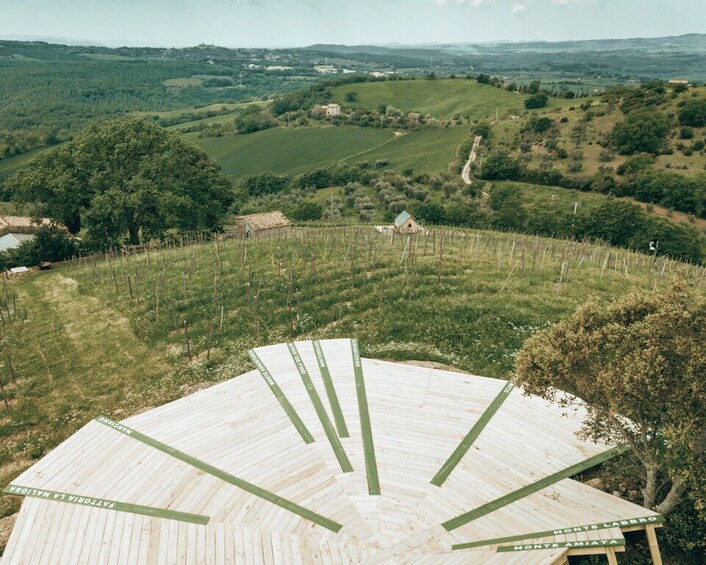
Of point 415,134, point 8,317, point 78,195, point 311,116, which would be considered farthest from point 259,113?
point 8,317

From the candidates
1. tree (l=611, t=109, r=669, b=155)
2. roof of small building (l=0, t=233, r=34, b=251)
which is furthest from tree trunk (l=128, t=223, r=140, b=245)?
tree (l=611, t=109, r=669, b=155)

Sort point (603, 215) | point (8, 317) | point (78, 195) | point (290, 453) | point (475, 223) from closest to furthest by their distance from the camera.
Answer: point (290, 453) < point (8, 317) < point (78, 195) < point (603, 215) < point (475, 223)

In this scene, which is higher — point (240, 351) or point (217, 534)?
point (217, 534)

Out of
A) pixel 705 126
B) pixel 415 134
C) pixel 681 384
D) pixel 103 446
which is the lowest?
pixel 415 134

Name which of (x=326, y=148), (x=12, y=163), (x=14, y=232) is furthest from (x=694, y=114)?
(x=12, y=163)

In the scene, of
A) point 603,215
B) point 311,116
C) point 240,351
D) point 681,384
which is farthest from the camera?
point 311,116

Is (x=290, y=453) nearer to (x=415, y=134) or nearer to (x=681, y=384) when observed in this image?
(x=681, y=384)

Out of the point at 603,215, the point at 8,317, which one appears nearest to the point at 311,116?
the point at 603,215

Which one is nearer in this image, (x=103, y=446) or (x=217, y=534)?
(x=217, y=534)
